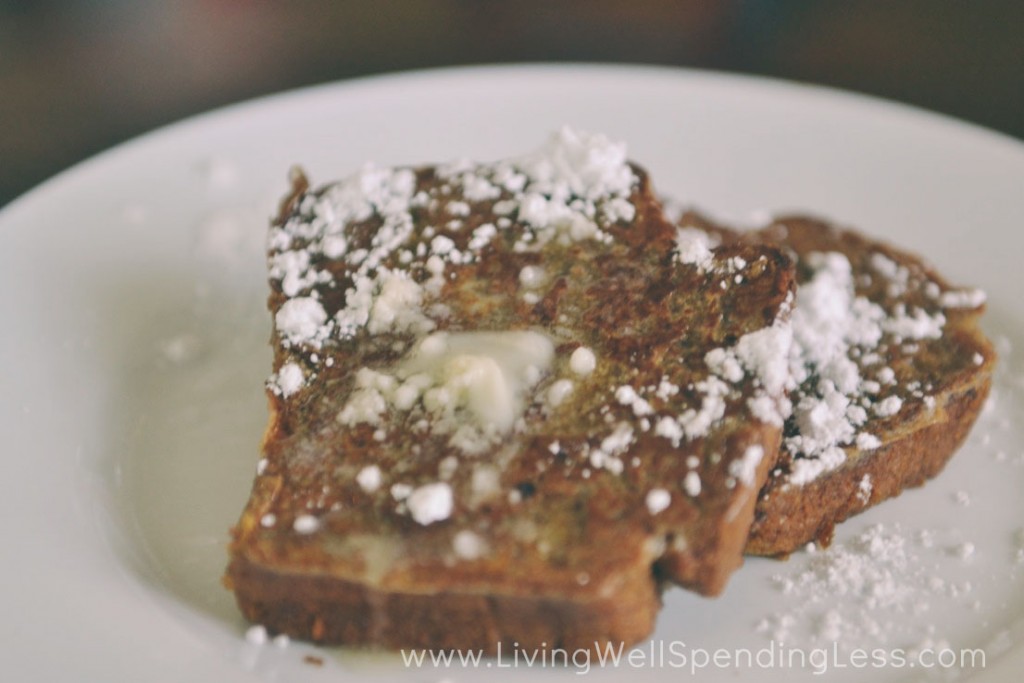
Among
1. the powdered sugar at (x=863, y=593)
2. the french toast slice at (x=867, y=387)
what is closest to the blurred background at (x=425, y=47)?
the french toast slice at (x=867, y=387)

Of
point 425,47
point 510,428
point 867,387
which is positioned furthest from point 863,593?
point 425,47

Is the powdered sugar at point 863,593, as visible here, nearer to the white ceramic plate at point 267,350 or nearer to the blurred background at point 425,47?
the white ceramic plate at point 267,350

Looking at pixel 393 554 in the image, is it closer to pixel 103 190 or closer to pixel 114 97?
pixel 103 190

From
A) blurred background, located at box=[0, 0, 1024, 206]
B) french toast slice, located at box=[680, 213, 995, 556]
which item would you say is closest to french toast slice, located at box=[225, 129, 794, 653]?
french toast slice, located at box=[680, 213, 995, 556]

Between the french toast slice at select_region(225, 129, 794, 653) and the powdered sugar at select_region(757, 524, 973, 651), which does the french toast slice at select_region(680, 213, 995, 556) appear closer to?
the powdered sugar at select_region(757, 524, 973, 651)

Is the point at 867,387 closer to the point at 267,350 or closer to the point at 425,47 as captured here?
the point at 267,350

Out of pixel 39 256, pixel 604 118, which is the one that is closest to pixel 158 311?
pixel 39 256
